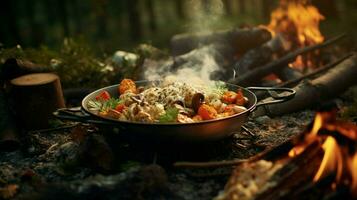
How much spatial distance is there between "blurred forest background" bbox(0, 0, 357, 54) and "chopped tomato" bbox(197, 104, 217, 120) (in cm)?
599

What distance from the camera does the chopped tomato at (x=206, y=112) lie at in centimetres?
539

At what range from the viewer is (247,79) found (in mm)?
9102

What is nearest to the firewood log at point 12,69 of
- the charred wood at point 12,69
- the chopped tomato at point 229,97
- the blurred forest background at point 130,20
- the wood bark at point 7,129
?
the charred wood at point 12,69

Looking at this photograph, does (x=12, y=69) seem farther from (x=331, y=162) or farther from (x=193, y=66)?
(x=331, y=162)

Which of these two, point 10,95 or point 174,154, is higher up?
point 10,95

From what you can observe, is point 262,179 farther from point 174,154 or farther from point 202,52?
point 202,52

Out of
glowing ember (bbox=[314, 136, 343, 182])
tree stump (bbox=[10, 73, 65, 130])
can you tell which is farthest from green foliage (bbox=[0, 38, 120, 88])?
glowing ember (bbox=[314, 136, 343, 182])

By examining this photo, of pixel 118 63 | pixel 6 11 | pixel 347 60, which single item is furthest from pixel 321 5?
pixel 6 11

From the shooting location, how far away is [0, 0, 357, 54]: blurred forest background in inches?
585

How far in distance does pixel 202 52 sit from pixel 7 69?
406 centimetres

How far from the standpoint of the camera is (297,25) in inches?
428

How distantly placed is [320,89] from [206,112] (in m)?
3.52

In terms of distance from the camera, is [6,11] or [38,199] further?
[6,11]

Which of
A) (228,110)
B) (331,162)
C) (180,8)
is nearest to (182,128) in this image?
(228,110)
